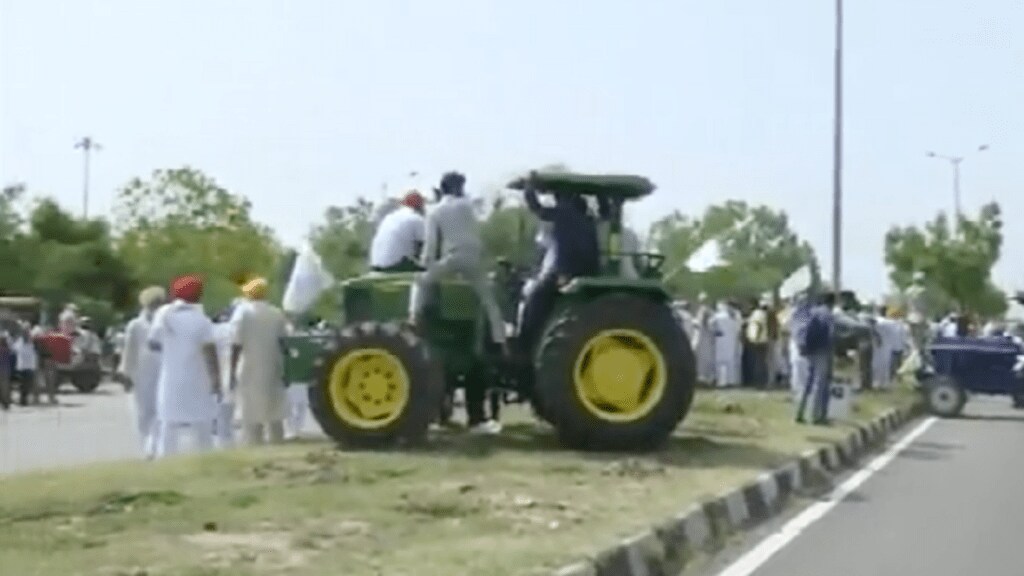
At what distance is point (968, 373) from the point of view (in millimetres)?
34781

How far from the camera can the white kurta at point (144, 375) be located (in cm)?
1895

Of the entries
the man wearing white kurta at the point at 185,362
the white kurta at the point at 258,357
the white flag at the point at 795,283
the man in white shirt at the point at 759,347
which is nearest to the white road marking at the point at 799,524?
the white kurta at the point at 258,357

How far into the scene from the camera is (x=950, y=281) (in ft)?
302

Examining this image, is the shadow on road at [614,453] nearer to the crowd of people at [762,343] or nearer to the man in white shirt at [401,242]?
the man in white shirt at [401,242]

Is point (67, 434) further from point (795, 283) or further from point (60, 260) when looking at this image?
point (60, 260)

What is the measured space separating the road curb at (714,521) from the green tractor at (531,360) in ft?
4.14

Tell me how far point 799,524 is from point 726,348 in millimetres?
22217

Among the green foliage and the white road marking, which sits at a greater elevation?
the green foliage

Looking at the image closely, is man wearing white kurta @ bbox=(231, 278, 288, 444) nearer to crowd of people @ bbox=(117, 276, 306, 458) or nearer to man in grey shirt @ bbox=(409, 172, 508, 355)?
crowd of people @ bbox=(117, 276, 306, 458)

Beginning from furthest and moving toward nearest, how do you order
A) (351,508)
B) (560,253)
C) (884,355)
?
(884,355) → (560,253) → (351,508)

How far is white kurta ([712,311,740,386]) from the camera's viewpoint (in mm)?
38188

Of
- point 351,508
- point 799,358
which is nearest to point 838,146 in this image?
point 799,358

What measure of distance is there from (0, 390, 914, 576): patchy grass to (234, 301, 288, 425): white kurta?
72 cm

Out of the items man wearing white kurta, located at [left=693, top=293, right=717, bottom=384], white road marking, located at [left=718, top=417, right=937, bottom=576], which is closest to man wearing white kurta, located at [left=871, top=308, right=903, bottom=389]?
man wearing white kurta, located at [left=693, top=293, right=717, bottom=384]
